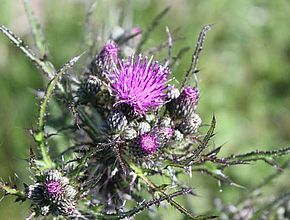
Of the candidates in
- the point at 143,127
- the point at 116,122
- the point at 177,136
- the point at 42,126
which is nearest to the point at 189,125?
the point at 177,136

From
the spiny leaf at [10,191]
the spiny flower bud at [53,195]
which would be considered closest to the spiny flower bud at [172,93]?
the spiny flower bud at [53,195]

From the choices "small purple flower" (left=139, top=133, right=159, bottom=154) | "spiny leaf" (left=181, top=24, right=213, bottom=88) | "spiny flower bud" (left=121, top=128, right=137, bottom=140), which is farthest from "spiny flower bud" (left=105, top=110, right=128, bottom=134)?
"spiny leaf" (left=181, top=24, right=213, bottom=88)

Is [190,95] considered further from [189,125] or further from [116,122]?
[116,122]

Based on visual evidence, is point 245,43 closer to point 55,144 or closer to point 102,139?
point 55,144

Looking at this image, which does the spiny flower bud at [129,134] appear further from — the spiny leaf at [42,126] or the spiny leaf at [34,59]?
the spiny leaf at [34,59]

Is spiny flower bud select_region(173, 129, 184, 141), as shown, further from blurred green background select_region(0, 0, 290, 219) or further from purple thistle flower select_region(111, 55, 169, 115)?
blurred green background select_region(0, 0, 290, 219)

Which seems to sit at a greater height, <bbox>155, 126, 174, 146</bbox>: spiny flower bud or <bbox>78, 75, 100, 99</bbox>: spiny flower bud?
<bbox>78, 75, 100, 99</bbox>: spiny flower bud

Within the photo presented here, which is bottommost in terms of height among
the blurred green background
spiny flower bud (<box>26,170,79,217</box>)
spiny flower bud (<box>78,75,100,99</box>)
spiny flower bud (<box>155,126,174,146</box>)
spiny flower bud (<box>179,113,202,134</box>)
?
spiny flower bud (<box>26,170,79,217</box>)
